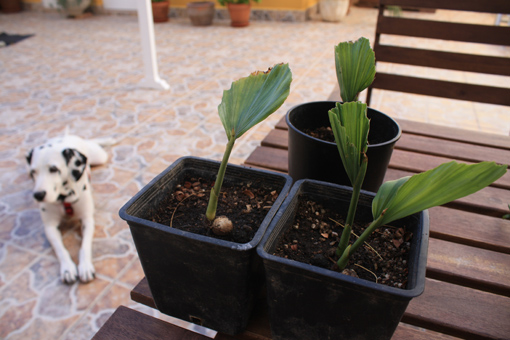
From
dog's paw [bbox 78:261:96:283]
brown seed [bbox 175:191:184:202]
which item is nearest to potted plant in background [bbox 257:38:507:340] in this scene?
brown seed [bbox 175:191:184:202]

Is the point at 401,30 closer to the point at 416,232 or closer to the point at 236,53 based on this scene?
the point at 416,232

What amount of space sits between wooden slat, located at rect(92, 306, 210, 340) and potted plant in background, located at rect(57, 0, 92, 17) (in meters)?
7.37

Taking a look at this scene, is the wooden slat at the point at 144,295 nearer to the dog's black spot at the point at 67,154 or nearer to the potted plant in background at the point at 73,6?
the dog's black spot at the point at 67,154

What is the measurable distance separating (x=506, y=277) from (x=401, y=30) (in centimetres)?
120

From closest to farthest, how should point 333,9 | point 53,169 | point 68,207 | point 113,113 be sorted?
point 53,169 → point 68,207 → point 113,113 → point 333,9

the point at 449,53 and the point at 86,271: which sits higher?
the point at 449,53

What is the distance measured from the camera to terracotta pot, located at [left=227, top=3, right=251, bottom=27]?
20.1ft

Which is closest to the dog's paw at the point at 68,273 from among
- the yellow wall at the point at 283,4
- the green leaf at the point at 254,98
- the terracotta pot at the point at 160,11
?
the green leaf at the point at 254,98

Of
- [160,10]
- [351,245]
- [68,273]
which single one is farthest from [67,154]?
[160,10]

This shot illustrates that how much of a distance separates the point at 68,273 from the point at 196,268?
1223 mm

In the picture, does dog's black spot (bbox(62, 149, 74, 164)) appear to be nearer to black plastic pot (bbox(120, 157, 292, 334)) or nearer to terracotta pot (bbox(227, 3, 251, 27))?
black plastic pot (bbox(120, 157, 292, 334))

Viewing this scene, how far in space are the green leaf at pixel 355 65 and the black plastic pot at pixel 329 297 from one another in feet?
0.83

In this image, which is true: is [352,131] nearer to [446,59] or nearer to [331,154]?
[331,154]

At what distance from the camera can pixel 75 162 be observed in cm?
166
